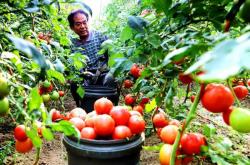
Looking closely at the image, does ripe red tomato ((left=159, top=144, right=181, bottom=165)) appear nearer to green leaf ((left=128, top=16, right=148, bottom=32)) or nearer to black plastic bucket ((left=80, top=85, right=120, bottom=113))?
green leaf ((left=128, top=16, right=148, bottom=32))

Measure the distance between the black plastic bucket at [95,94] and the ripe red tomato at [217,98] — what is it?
2.19 metres

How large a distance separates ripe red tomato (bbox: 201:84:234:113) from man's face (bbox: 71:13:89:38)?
262 centimetres

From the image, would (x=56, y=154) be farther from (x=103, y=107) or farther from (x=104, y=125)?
(x=104, y=125)

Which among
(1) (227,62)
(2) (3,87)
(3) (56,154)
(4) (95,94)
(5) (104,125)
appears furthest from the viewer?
(4) (95,94)

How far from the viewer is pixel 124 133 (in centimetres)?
146

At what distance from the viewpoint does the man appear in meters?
3.06

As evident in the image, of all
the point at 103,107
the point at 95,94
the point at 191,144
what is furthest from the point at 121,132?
the point at 95,94

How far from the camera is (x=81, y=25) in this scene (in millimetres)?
3238

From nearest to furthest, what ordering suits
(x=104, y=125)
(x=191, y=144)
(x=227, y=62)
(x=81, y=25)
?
(x=227, y=62) < (x=191, y=144) < (x=104, y=125) < (x=81, y=25)

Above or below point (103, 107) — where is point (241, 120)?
above

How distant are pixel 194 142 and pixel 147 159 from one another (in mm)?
1315

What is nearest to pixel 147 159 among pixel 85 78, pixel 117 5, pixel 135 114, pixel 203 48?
pixel 135 114

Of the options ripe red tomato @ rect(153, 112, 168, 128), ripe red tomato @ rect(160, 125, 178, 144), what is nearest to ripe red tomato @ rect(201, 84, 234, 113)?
ripe red tomato @ rect(160, 125, 178, 144)

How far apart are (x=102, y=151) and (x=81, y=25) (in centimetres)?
203
